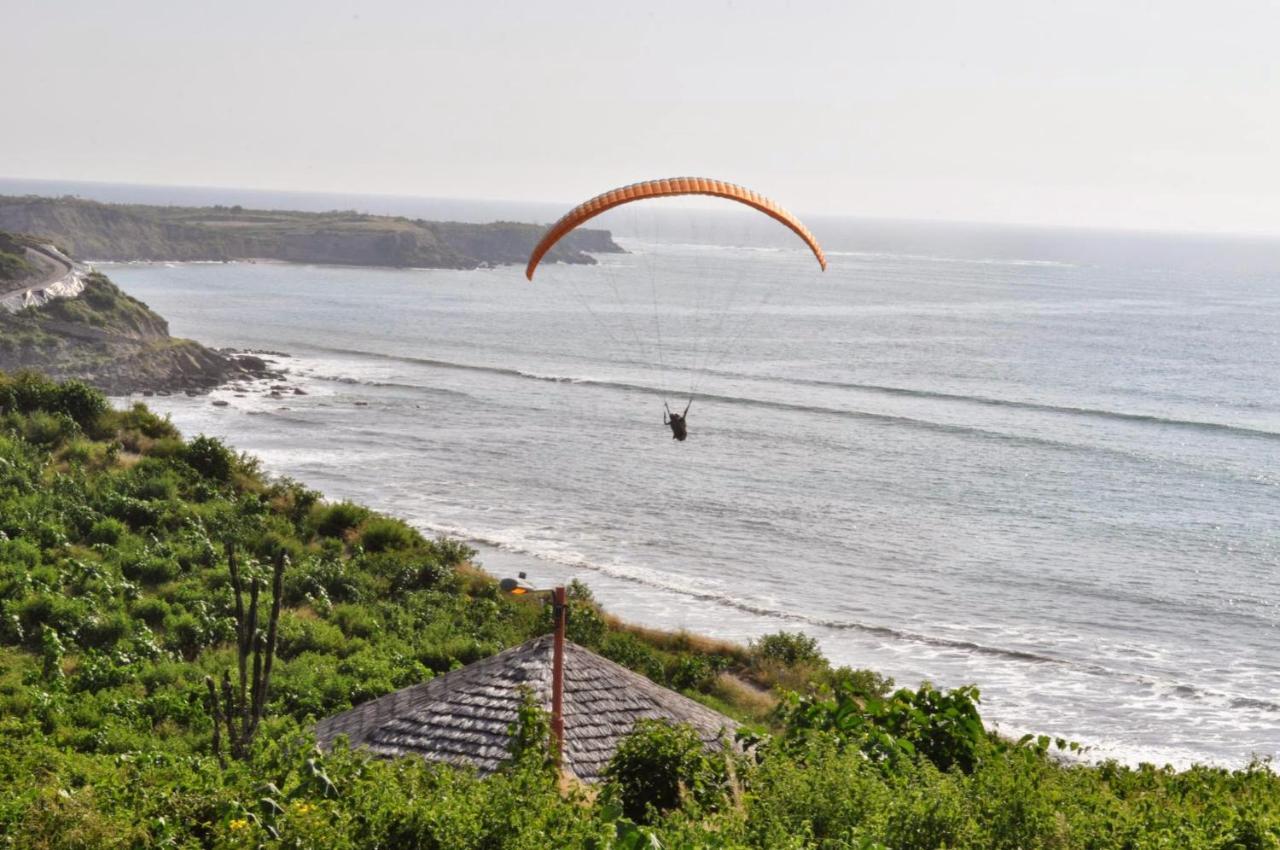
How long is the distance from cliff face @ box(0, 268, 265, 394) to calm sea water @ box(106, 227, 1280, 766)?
5059mm

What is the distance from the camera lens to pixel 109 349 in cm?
7431

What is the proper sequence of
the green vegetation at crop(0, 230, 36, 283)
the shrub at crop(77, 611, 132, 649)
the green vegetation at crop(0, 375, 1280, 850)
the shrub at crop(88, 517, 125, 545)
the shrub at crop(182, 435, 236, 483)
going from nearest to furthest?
the green vegetation at crop(0, 375, 1280, 850)
the shrub at crop(77, 611, 132, 649)
the shrub at crop(88, 517, 125, 545)
the shrub at crop(182, 435, 236, 483)
the green vegetation at crop(0, 230, 36, 283)

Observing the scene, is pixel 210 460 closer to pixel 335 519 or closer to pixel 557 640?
pixel 335 519

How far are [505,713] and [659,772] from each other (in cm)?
263

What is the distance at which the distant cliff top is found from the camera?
161 meters

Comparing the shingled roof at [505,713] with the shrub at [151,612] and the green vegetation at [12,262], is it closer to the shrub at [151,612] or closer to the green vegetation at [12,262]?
the shrub at [151,612]

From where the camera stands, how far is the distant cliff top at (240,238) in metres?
161

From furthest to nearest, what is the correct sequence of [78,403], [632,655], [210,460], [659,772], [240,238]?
[240,238], [78,403], [210,460], [632,655], [659,772]

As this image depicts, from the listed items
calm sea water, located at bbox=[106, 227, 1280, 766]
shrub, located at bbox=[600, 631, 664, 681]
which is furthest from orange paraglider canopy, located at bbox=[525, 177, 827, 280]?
calm sea water, located at bbox=[106, 227, 1280, 766]

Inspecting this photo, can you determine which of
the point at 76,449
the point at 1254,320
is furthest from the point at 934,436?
the point at 1254,320

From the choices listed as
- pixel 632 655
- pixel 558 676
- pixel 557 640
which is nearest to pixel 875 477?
pixel 632 655

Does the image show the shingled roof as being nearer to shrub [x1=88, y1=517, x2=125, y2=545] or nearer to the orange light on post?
the orange light on post

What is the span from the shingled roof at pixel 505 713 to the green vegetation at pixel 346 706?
0.98m

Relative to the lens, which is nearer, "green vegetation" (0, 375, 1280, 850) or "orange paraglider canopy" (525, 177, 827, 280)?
"green vegetation" (0, 375, 1280, 850)
